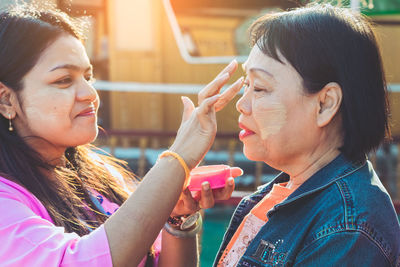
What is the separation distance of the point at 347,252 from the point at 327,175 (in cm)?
25

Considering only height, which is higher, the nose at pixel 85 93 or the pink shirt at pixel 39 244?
the nose at pixel 85 93

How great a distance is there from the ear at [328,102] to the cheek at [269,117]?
0.10m

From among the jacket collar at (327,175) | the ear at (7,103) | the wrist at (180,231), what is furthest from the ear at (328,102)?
the ear at (7,103)

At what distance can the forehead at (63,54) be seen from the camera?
139cm

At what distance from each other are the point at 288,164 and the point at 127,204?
485mm

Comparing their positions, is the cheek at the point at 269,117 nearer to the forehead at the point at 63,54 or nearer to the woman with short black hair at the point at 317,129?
the woman with short black hair at the point at 317,129

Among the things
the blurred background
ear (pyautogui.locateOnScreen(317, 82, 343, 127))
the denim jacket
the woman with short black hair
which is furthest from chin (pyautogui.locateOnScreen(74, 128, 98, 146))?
the blurred background

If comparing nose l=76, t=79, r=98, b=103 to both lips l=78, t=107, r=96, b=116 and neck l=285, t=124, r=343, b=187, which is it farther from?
neck l=285, t=124, r=343, b=187

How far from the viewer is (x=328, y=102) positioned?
1203mm

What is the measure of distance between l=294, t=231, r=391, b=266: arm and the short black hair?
25cm

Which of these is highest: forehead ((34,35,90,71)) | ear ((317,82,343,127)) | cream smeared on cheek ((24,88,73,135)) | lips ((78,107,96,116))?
forehead ((34,35,90,71))

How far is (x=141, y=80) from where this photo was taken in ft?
22.2

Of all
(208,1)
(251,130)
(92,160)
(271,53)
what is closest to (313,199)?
(251,130)

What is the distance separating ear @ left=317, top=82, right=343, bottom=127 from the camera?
118 centimetres
